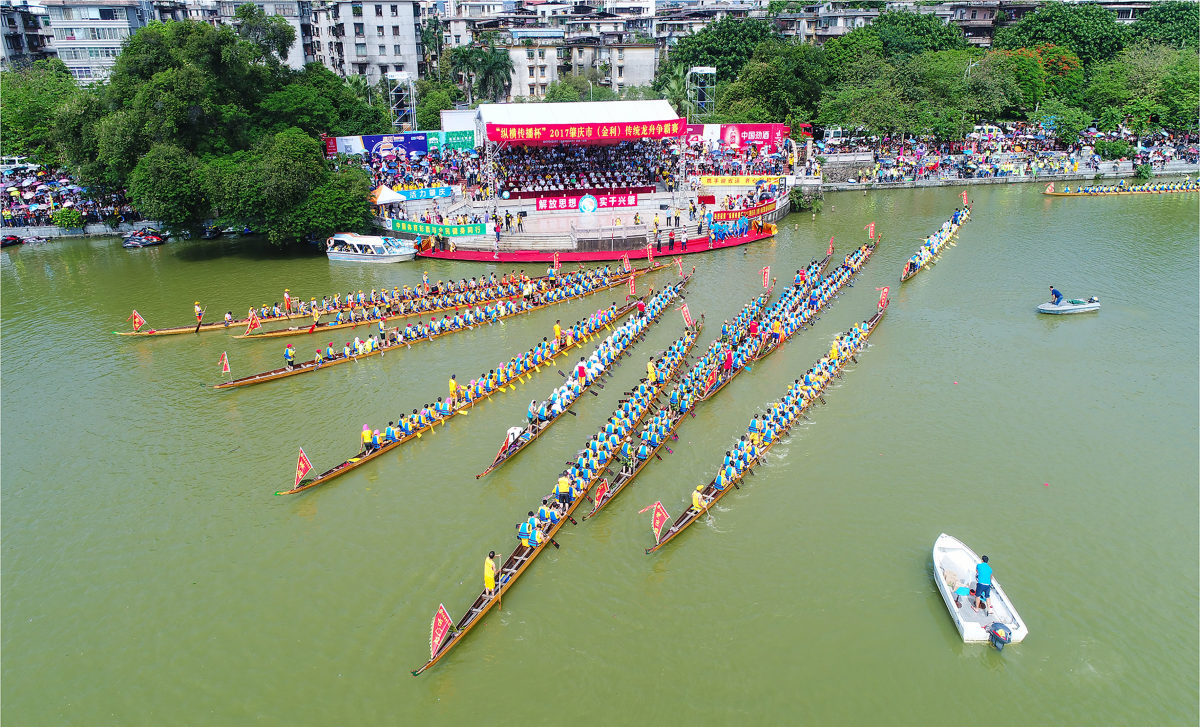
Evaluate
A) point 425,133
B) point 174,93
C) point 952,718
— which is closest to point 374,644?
point 952,718

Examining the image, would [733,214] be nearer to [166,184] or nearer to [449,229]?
[449,229]

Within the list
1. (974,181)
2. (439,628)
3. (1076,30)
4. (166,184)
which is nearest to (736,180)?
(974,181)

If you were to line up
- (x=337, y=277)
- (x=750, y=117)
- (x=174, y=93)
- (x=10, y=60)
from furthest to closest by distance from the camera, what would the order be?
(x=10, y=60)
(x=750, y=117)
(x=174, y=93)
(x=337, y=277)

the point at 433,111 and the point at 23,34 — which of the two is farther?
the point at 23,34

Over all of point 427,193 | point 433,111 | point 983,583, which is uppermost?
point 433,111

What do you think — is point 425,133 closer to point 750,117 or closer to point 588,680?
point 750,117

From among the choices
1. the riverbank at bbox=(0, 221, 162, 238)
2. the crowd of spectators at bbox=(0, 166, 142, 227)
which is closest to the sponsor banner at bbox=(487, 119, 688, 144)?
the riverbank at bbox=(0, 221, 162, 238)

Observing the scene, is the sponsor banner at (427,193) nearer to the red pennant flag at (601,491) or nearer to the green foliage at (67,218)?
the green foliage at (67,218)
